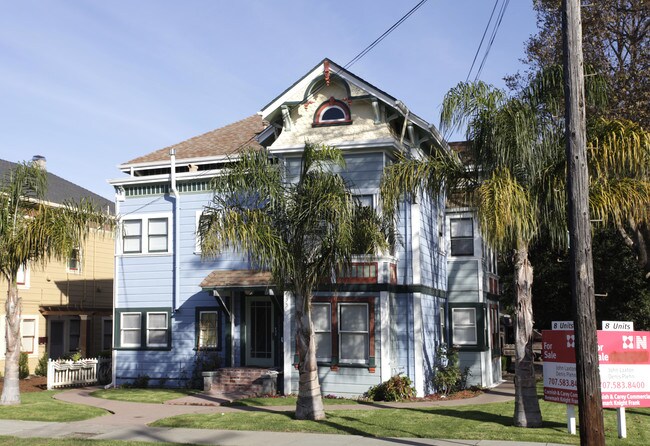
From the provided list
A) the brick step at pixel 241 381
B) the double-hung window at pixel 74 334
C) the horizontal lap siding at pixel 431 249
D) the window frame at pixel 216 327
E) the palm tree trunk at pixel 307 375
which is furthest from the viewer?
the double-hung window at pixel 74 334

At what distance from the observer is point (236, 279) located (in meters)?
22.4

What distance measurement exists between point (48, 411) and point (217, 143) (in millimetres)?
11227

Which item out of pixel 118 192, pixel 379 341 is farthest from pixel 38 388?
pixel 379 341

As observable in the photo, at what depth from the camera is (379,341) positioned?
20406 mm

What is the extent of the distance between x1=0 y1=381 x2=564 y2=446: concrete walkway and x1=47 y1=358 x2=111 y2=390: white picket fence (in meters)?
3.90

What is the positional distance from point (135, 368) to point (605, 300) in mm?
22017

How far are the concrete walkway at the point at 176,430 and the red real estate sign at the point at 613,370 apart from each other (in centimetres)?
204

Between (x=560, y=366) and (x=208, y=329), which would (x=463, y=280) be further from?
(x=560, y=366)

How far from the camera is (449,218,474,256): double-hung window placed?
24797mm

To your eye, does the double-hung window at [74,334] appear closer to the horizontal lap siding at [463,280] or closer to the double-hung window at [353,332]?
the double-hung window at [353,332]

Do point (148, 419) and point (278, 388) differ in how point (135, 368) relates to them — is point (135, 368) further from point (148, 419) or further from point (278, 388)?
point (148, 419)

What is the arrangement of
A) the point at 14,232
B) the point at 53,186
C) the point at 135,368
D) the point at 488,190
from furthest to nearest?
the point at 53,186
the point at 135,368
the point at 14,232
the point at 488,190

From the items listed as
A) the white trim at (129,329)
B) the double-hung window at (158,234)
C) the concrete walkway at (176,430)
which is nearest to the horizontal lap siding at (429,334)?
the concrete walkway at (176,430)

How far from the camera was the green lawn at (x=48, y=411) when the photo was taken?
17000mm
